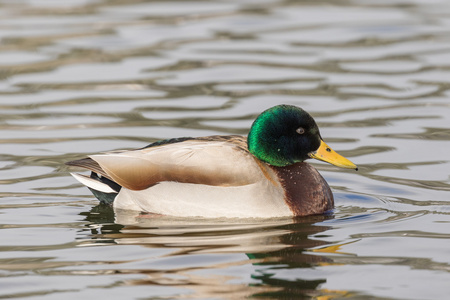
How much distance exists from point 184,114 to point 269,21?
598 centimetres

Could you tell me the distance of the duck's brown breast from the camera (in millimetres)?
9070

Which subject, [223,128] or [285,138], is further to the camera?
[223,128]

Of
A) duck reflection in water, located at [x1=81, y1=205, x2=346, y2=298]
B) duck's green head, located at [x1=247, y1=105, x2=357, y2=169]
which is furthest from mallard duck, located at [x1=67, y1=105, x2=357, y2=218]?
duck reflection in water, located at [x1=81, y1=205, x2=346, y2=298]

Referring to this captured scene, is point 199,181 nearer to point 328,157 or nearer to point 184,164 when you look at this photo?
point 184,164

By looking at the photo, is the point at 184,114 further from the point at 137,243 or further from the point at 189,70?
the point at 137,243

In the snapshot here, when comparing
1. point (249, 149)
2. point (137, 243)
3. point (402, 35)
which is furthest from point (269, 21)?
point (137, 243)

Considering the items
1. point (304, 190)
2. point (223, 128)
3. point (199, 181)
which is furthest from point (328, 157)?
point (223, 128)

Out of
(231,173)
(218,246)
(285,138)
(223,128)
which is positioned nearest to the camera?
(218,246)

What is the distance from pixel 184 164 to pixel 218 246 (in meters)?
1.15

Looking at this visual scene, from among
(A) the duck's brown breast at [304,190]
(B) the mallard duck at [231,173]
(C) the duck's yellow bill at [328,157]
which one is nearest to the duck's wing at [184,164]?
(B) the mallard duck at [231,173]

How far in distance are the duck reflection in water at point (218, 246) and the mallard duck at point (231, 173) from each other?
0.33 feet

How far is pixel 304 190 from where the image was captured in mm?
9148

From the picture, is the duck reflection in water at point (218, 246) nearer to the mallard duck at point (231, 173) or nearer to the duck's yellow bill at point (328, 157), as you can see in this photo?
the mallard duck at point (231, 173)

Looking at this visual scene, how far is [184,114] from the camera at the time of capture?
13094 millimetres
